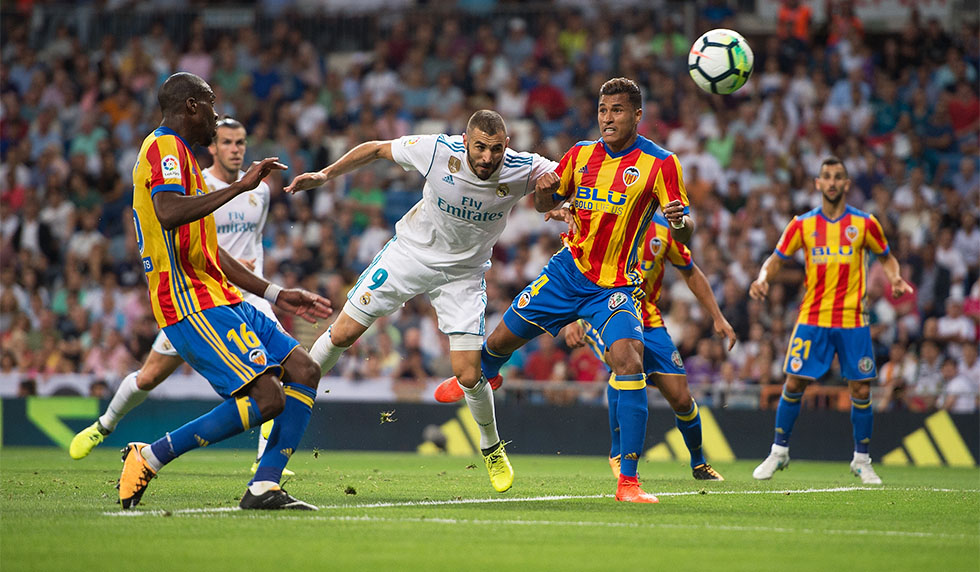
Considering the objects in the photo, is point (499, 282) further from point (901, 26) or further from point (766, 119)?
point (901, 26)

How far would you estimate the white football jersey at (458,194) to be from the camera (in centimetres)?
900

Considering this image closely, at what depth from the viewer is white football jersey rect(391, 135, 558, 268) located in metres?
9.00

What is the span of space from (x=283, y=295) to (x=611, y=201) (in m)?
2.60

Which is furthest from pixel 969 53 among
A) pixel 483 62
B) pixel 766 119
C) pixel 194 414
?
pixel 194 414

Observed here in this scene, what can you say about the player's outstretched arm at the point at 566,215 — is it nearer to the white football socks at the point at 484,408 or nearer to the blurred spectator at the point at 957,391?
the white football socks at the point at 484,408

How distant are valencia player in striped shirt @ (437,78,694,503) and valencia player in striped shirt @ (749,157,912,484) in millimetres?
3077

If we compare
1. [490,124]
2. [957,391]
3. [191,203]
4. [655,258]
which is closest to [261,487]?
[191,203]

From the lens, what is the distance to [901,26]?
2145 cm

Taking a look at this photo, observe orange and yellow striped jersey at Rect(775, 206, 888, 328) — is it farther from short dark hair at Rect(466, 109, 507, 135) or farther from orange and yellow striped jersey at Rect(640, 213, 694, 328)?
short dark hair at Rect(466, 109, 507, 135)

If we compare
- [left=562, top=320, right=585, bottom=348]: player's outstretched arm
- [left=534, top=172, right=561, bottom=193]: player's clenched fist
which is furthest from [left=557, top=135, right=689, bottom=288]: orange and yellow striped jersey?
[left=562, top=320, right=585, bottom=348]: player's outstretched arm

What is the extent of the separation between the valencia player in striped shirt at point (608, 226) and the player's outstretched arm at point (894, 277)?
351 cm

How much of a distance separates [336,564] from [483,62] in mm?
17055

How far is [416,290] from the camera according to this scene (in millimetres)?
9492

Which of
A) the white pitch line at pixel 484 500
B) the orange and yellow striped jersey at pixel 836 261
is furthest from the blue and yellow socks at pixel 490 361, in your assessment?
the orange and yellow striped jersey at pixel 836 261
